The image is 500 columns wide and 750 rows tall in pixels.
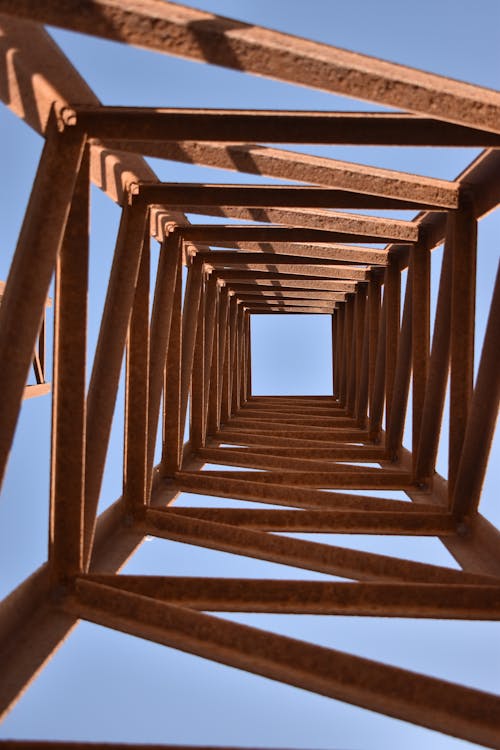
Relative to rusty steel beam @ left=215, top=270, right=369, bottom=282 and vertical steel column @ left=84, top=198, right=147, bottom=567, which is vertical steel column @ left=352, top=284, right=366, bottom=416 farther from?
vertical steel column @ left=84, top=198, right=147, bottom=567

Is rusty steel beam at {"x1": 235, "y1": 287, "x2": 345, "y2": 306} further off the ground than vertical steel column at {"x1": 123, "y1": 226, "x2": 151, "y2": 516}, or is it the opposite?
rusty steel beam at {"x1": 235, "y1": 287, "x2": 345, "y2": 306}

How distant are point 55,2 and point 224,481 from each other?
659cm

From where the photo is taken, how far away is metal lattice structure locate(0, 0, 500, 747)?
200 inches

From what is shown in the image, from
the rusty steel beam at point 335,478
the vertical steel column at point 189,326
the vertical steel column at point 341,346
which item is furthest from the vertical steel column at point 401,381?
the vertical steel column at point 341,346

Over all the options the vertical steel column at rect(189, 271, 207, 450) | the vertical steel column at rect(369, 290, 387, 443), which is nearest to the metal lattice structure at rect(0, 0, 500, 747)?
the vertical steel column at rect(189, 271, 207, 450)

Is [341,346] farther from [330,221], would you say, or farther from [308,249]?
[330,221]

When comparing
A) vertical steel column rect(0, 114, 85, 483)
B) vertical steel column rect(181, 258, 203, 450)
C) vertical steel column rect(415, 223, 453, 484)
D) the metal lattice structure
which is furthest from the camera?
vertical steel column rect(181, 258, 203, 450)

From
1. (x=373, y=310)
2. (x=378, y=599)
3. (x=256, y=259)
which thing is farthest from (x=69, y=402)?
(x=373, y=310)

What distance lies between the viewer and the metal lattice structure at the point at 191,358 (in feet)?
16.6

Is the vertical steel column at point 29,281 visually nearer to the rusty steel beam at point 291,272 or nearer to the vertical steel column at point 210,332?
the vertical steel column at point 210,332

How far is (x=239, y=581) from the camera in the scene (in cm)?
660

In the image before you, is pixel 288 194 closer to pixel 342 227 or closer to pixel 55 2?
pixel 342 227

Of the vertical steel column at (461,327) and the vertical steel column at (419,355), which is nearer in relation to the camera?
the vertical steel column at (461,327)

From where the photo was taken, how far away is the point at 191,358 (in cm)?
1209
